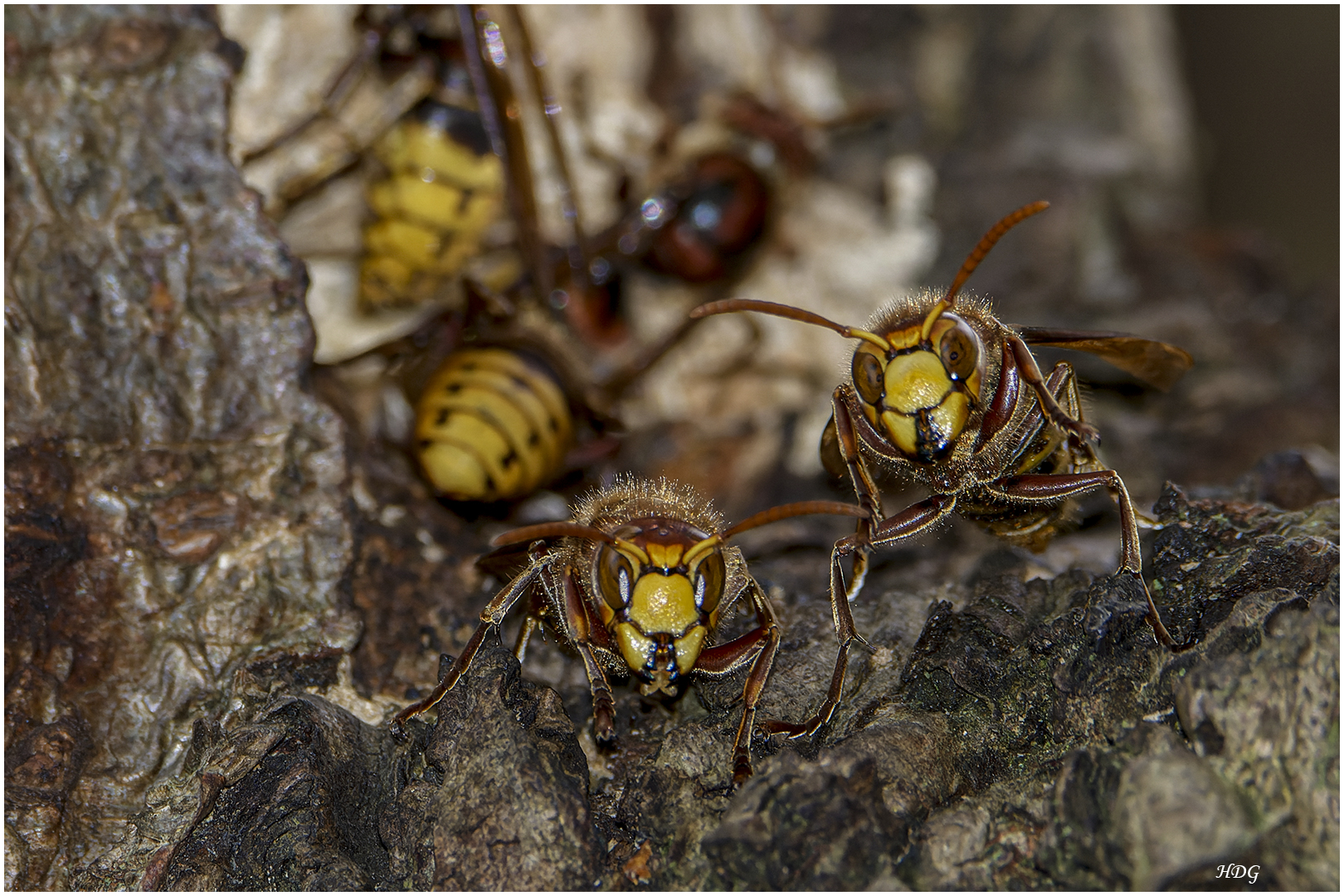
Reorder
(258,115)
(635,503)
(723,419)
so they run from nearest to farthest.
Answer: (635,503)
(258,115)
(723,419)

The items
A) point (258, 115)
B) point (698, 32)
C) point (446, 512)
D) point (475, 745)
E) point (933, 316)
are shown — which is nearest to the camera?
point (475, 745)

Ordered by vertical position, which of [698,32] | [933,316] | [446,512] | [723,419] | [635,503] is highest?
[698,32]

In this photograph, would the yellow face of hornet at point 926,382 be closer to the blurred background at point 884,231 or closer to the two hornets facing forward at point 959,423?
the two hornets facing forward at point 959,423

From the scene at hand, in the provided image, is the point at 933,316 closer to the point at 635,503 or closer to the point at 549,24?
the point at 635,503

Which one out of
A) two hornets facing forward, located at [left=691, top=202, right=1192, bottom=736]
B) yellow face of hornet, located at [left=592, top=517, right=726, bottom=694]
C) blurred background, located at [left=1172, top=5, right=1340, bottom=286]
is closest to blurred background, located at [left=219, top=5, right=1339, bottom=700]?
blurred background, located at [left=1172, top=5, right=1340, bottom=286]

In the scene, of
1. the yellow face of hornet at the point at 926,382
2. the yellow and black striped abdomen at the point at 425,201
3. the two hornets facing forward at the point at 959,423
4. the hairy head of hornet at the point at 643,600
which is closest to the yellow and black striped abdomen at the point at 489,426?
the yellow and black striped abdomen at the point at 425,201

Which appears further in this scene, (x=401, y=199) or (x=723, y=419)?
(x=723, y=419)

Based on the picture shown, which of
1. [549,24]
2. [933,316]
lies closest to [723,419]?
[549,24]
